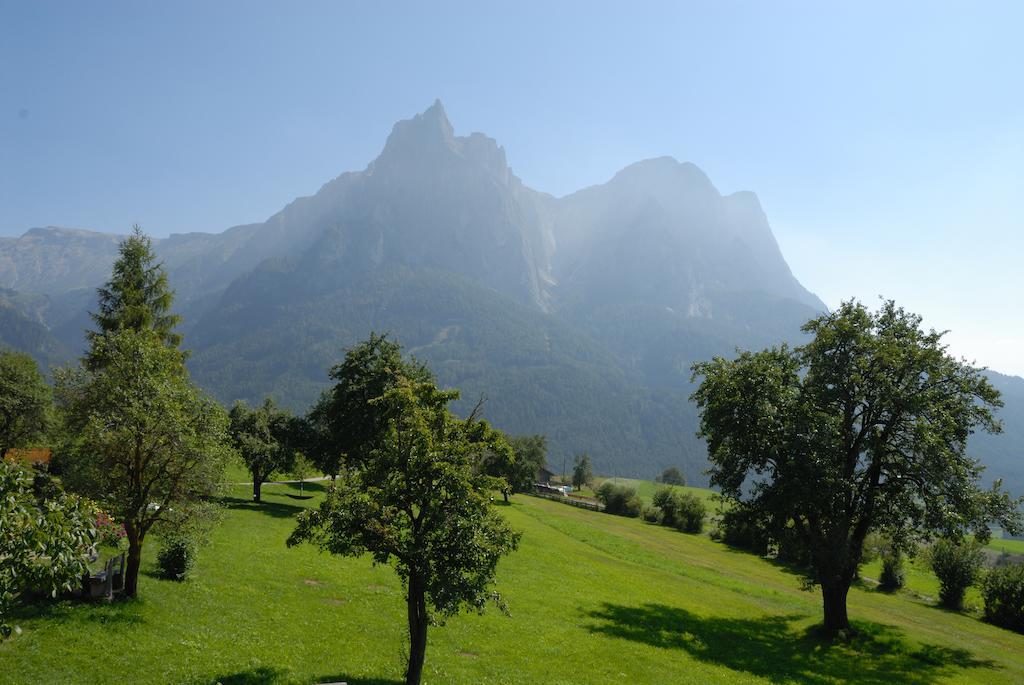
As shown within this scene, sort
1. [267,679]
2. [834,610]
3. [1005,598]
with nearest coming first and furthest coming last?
[267,679] → [834,610] → [1005,598]

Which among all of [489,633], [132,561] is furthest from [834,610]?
[132,561]

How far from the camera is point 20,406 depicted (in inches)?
2052

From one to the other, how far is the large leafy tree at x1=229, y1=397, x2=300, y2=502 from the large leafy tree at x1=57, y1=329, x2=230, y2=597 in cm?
3436

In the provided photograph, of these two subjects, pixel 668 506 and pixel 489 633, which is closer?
pixel 489 633

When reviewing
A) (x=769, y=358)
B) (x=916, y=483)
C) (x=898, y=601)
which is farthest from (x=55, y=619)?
(x=898, y=601)

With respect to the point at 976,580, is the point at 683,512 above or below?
below

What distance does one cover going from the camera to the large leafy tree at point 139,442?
22906 millimetres

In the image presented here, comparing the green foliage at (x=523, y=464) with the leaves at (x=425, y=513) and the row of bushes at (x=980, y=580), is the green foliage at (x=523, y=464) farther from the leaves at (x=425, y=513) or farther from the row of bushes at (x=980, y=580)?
the leaves at (x=425, y=513)

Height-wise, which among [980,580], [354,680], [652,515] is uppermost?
[980,580]

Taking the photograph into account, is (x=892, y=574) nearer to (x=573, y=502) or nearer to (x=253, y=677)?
(x=253, y=677)

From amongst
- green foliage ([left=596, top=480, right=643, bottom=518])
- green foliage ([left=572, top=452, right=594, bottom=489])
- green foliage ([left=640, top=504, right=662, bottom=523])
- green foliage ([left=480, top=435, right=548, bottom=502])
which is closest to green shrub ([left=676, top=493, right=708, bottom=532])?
green foliage ([left=640, top=504, right=662, bottom=523])

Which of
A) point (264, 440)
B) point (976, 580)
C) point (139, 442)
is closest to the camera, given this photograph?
point (139, 442)

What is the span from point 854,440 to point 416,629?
2912 cm

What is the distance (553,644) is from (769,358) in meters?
22.5
